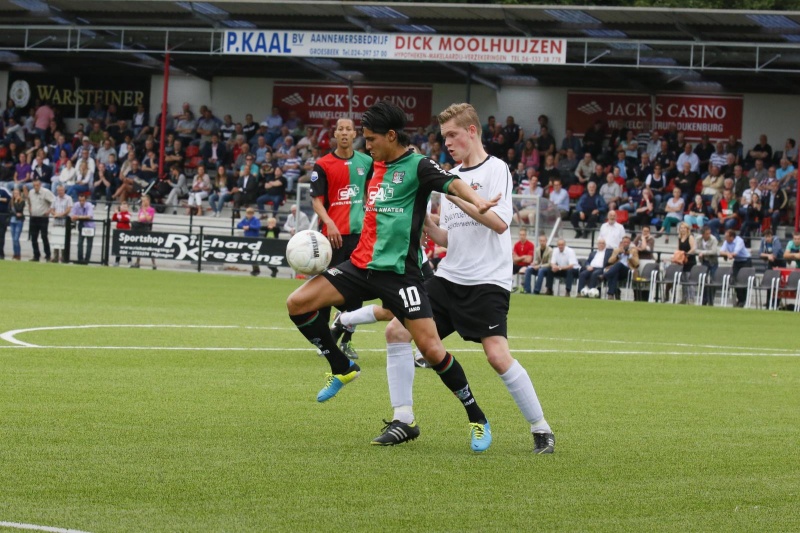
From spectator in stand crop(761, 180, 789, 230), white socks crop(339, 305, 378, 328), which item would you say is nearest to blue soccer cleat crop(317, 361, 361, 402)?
white socks crop(339, 305, 378, 328)

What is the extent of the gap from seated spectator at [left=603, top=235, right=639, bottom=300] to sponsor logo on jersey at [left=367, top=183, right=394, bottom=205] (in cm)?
2009

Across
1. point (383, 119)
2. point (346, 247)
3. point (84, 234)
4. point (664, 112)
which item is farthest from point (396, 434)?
point (664, 112)

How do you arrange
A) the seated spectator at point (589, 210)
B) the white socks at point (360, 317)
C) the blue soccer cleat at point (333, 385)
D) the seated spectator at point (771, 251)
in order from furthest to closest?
1. the seated spectator at point (589, 210)
2. the seated spectator at point (771, 251)
3. the white socks at point (360, 317)
4. the blue soccer cleat at point (333, 385)

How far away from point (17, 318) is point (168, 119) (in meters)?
27.2

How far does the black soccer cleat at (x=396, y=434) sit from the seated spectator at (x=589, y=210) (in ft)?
76.2

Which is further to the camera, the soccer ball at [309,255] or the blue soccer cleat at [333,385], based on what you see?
the soccer ball at [309,255]

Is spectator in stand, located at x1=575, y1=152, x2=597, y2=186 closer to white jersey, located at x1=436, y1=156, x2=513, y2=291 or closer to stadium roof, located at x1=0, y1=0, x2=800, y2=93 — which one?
stadium roof, located at x1=0, y1=0, x2=800, y2=93

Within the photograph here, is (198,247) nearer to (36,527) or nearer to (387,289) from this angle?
(387,289)

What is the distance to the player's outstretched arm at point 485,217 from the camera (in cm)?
669

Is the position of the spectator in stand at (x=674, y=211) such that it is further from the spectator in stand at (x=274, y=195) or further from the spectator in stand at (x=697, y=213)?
the spectator in stand at (x=274, y=195)

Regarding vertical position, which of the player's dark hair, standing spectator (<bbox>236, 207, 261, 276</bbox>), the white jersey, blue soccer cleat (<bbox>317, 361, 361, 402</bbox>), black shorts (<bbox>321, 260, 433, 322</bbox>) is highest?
the player's dark hair

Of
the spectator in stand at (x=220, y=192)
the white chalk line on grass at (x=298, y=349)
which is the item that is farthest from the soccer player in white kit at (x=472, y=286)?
the spectator in stand at (x=220, y=192)

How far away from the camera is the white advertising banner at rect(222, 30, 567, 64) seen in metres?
30.8

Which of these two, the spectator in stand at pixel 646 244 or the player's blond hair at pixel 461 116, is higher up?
the player's blond hair at pixel 461 116
